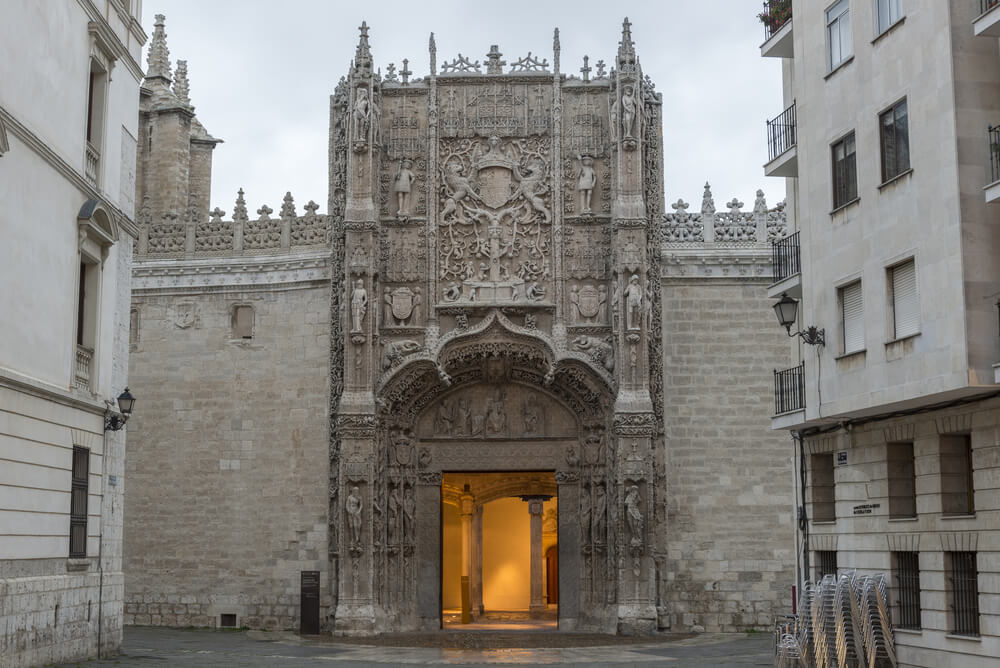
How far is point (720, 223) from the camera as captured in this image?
96.7 feet

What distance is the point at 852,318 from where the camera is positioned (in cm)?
1908

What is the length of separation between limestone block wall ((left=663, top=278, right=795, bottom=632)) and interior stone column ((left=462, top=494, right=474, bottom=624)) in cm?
910

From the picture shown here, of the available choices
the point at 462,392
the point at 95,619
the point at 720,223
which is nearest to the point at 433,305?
the point at 462,392

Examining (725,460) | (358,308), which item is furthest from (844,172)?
(358,308)

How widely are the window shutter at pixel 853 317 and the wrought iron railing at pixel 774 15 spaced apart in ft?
18.8

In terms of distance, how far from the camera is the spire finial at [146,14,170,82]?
3512cm

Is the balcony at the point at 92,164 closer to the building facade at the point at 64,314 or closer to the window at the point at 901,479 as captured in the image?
the building facade at the point at 64,314

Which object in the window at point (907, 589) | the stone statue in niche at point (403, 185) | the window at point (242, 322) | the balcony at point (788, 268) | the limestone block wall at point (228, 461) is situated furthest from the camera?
the window at point (242, 322)

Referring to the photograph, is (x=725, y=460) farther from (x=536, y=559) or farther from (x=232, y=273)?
(x=232, y=273)

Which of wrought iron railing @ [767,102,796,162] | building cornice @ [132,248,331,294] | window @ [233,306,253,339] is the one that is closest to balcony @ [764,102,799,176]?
wrought iron railing @ [767,102,796,162]

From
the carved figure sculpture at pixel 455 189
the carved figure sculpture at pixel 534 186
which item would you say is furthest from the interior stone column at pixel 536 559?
the carved figure sculpture at pixel 455 189

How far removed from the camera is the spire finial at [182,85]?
111 ft

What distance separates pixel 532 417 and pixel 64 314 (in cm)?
1244

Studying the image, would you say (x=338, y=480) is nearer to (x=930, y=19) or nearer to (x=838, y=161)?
(x=838, y=161)
